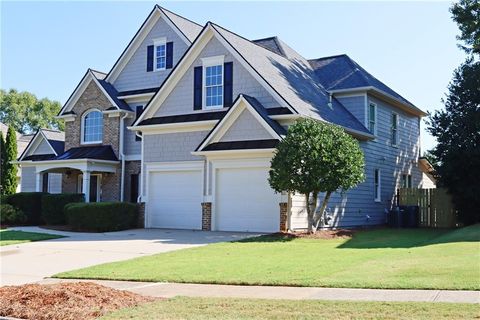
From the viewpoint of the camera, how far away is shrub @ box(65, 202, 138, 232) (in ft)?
72.8

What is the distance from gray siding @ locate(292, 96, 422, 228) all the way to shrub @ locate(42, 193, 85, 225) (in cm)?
1073

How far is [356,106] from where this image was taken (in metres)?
26.0

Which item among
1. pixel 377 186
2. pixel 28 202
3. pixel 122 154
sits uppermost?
pixel 122 154

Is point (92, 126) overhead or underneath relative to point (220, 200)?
overhead

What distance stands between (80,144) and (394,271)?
73.4 feet

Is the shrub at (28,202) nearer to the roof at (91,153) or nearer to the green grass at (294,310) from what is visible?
the roof at (91,153)

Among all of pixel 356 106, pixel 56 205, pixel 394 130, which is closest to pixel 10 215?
pixel 56 205

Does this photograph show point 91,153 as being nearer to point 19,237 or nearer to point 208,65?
point 208,65

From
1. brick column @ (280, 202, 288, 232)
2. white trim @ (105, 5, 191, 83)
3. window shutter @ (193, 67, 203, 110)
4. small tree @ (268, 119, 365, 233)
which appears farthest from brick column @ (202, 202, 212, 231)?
white trim @ (105, 5, 191, 83)

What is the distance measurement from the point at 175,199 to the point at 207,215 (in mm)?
2167

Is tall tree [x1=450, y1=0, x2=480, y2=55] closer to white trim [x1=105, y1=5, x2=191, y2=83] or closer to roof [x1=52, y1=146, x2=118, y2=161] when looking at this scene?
white trim [x1=105, y1=5, x2=191, y2=83]

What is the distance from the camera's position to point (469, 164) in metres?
24.5

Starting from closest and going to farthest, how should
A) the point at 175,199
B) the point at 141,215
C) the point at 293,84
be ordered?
the point at 293,84 < the point at 175,199 < the point at 141,215

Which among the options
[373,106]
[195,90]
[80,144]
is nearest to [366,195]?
[373,106]
